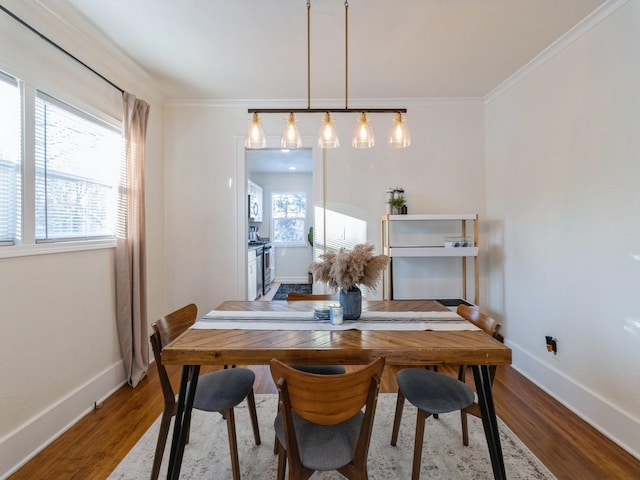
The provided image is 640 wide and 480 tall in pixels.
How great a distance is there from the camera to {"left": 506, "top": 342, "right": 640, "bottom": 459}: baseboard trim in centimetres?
180

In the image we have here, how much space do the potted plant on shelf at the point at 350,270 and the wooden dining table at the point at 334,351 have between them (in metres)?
0.23

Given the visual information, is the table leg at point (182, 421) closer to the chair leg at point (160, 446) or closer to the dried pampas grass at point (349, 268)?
the chair leg at point (160, 446)

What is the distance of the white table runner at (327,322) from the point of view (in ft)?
5.33

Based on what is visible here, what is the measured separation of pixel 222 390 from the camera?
1.59 m

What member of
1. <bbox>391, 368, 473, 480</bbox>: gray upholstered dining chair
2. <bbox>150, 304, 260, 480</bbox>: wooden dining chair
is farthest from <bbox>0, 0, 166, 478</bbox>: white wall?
<bbox>391, 368, 473, 480</bbox>: gray upholstered dining chair

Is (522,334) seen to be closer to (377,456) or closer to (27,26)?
(377,456)

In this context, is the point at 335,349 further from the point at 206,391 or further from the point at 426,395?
the point at 206,391

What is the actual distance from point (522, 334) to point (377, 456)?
1872 millimetres

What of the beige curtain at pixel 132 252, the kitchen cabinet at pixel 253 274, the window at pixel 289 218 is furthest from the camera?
the window at pixel 289 218

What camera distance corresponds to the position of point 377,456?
1746 mm

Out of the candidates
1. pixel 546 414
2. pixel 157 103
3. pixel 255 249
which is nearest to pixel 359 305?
pixel 546 414

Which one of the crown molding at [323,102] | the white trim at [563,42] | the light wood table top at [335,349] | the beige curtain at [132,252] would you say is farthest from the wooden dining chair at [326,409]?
the crown molding at [323,102]

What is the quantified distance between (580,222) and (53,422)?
12.1 feet

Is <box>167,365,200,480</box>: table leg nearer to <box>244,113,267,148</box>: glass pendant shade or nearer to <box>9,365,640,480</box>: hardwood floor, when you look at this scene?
<box>9,365,640,480</box>: hardwood floor
